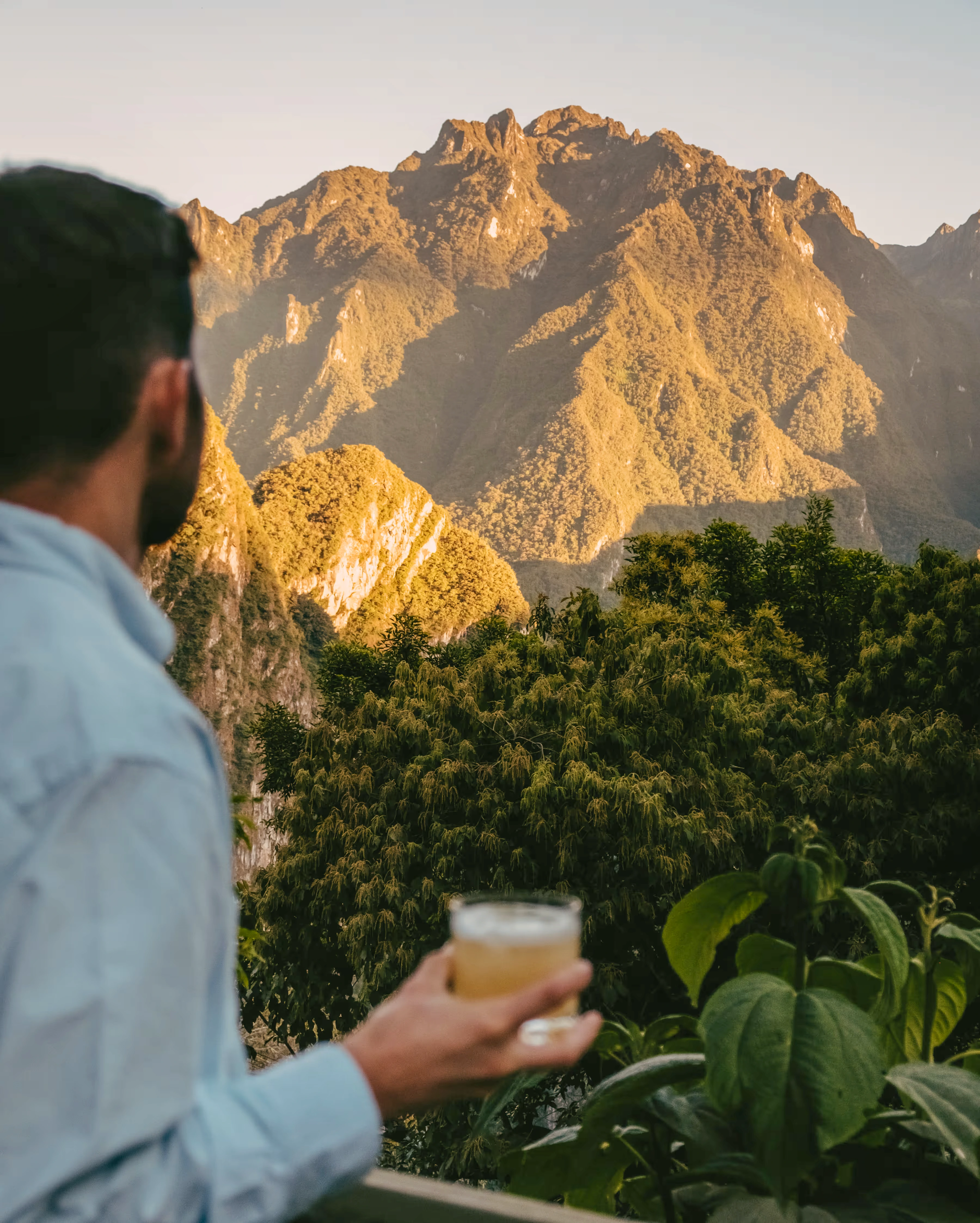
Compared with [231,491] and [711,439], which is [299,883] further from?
[711,439]

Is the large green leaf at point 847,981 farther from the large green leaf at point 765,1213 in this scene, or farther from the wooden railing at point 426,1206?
the wooden railing at point 426,1206

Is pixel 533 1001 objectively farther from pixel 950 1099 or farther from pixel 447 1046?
pixel 950 1099

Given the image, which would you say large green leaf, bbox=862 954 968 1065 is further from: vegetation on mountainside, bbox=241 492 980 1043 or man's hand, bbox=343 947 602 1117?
vegetation on mountainside, bbox=241 492 980 1043

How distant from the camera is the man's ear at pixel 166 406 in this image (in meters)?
0.87

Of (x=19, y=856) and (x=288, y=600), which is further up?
(x=19, y=856)

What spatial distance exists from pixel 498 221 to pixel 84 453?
193 metres

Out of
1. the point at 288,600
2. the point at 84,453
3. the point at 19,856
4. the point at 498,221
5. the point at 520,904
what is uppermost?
the point at 498,221

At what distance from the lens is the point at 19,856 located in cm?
63

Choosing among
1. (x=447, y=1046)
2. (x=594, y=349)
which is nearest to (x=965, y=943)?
(x=447, y=1046)

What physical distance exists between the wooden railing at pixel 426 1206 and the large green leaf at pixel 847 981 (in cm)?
108

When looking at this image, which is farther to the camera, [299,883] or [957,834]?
[299,883]

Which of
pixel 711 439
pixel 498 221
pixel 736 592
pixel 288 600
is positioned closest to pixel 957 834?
pixel 736 592

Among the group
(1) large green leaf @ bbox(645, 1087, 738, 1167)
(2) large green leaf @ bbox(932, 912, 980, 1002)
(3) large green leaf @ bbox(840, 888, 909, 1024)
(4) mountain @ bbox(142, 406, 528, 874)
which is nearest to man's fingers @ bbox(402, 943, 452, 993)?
(3) large green leaf @ bbox(840, 888, 909, 1024)

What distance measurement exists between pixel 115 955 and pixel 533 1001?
0.35m
